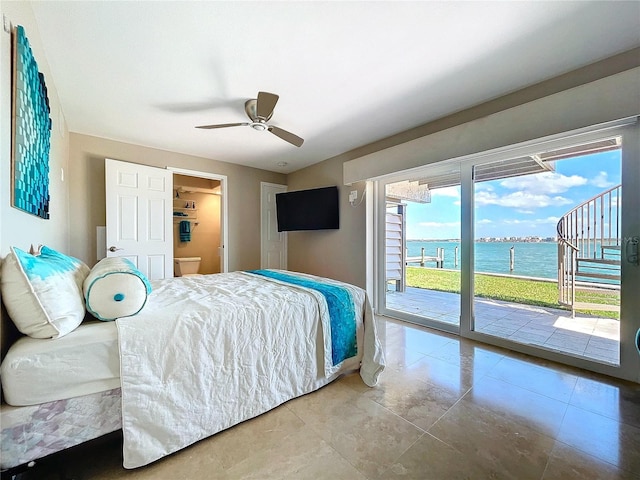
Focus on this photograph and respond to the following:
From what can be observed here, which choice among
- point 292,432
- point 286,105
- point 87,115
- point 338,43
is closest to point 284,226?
point 286,105

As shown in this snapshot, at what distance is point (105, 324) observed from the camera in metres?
1.24

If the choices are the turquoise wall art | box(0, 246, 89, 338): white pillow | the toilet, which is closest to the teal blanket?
box(0, 246, 89, 338): white pillow

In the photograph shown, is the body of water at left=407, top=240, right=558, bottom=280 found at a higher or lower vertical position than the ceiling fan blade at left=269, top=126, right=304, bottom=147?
lower

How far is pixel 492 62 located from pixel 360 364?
2.53 meters

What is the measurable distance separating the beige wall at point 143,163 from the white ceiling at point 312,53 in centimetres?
55

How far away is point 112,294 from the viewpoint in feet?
4.10

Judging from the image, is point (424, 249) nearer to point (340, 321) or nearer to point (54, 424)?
point (340, 321)

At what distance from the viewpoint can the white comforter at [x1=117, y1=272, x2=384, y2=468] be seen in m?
1.20

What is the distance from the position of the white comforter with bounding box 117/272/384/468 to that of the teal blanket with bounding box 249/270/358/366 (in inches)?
2.5

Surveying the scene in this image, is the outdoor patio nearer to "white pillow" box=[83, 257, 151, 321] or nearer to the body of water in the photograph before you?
the body of water

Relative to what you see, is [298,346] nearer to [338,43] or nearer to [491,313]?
[338,43]

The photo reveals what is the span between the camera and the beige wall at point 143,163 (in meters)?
3.13

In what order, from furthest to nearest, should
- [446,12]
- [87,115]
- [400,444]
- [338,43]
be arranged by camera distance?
[87,115] → [338,43] → [446,12] → [400,444]

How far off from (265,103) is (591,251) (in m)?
3.02
